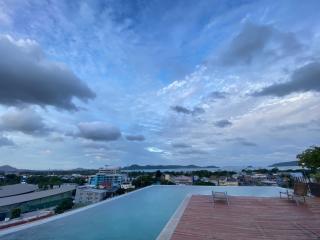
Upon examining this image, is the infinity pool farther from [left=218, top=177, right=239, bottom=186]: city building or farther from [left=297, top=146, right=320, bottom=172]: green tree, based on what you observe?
[left=218, top=177, right=239, bottom=186]: city building

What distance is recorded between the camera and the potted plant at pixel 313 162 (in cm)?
831

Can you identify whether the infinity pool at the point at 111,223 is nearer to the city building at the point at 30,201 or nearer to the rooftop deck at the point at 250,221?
the rooftop deck at the point at 250,221

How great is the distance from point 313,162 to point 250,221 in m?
4.58

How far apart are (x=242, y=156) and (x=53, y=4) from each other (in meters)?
20.2

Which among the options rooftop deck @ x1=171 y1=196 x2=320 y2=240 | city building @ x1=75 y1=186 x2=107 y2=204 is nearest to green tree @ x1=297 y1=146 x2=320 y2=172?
rooftop deck @ x1=171 y1=196 x2=320 y2=240

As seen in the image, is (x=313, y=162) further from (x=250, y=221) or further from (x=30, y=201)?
(x=30, y=201)

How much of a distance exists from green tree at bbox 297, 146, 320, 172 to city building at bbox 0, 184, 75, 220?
1287 inches

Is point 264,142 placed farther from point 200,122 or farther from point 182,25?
point 182,25

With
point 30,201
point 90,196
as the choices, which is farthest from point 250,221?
point 30,201

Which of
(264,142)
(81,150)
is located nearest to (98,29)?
(264,142)

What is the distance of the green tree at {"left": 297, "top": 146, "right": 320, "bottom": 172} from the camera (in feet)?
27.6

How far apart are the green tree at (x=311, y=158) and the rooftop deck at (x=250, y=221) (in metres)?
1.51

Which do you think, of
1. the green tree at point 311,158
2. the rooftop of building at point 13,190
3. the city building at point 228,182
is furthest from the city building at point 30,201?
the green tree at point 311,158

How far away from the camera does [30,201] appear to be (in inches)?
1443
